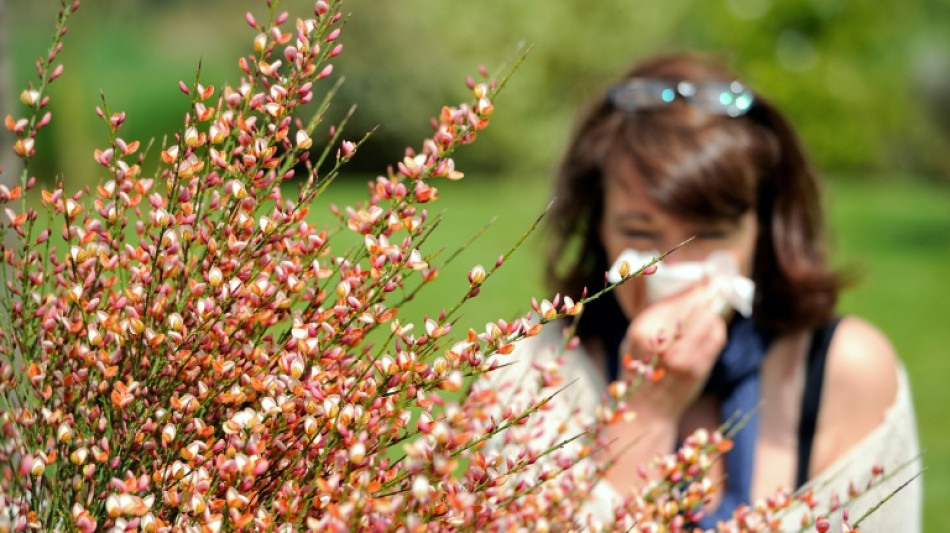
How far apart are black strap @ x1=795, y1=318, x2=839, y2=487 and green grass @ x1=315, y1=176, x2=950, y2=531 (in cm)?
42

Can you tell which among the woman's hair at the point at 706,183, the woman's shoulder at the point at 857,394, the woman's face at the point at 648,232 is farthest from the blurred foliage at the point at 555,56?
the woman's shoulder at the point at 857,394

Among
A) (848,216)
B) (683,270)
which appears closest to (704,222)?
(683,270)

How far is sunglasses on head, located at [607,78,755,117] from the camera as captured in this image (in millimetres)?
2566

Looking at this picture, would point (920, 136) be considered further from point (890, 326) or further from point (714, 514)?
point (714, 514)

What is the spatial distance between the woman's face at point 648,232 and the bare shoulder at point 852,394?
0.28 m

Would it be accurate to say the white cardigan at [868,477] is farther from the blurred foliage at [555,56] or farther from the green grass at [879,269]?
the blurred foliage at [555,56]

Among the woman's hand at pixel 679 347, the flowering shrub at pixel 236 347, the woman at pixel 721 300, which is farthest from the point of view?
the woman at pixel 721 300

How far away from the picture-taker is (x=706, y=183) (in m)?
2.36

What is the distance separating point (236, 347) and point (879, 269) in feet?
32.8

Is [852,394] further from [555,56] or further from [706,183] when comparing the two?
[555,56]

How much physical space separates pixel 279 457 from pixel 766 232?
186cm

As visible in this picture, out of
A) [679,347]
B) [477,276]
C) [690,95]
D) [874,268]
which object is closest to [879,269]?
[874,268]

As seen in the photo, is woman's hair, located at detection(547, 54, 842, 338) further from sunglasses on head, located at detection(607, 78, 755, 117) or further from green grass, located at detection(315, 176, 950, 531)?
green grass, located at detection(315, 176, 950, 531)

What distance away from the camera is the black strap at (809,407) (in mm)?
2424
